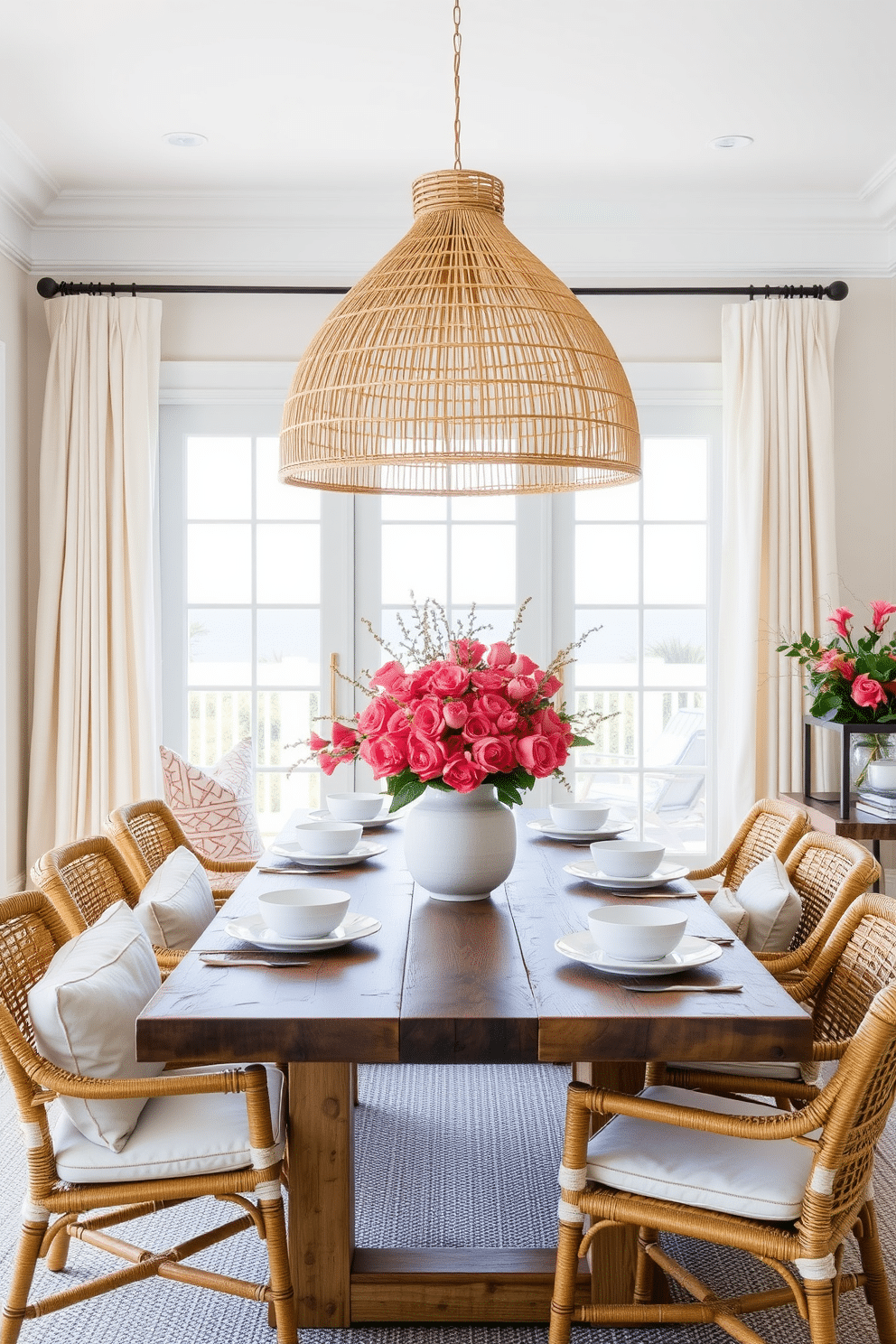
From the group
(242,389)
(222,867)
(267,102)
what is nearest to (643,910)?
(222,867)

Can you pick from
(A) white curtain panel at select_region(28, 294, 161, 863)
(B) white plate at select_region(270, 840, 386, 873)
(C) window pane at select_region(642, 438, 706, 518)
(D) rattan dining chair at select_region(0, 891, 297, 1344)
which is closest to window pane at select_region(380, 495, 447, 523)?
(C) window pane at select_region(642, 438, 706, 518)

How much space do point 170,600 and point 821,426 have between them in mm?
2659

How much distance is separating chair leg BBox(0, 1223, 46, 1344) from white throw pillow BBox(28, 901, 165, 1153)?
0.16 m

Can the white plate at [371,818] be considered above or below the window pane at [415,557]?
below

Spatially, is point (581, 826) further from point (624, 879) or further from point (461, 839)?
point (461, 839)

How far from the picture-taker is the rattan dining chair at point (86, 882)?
2322mm

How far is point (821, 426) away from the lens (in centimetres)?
440

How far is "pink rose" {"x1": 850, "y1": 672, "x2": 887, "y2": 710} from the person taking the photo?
3.70 m

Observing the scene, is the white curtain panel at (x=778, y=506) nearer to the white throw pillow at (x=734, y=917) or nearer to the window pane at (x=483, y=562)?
the window pane at (x=483, y=562)

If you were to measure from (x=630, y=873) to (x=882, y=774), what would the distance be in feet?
5.28

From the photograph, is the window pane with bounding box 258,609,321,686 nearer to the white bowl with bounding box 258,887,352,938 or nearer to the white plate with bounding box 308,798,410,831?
the white plate with bounding box 308,798,410,831

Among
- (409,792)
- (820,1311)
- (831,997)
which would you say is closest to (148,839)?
(409,792)

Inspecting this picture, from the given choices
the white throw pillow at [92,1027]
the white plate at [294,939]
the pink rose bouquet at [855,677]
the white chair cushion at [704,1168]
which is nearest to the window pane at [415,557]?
the pink rose bouquet at [855,677]

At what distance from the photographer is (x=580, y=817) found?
3.10 m
